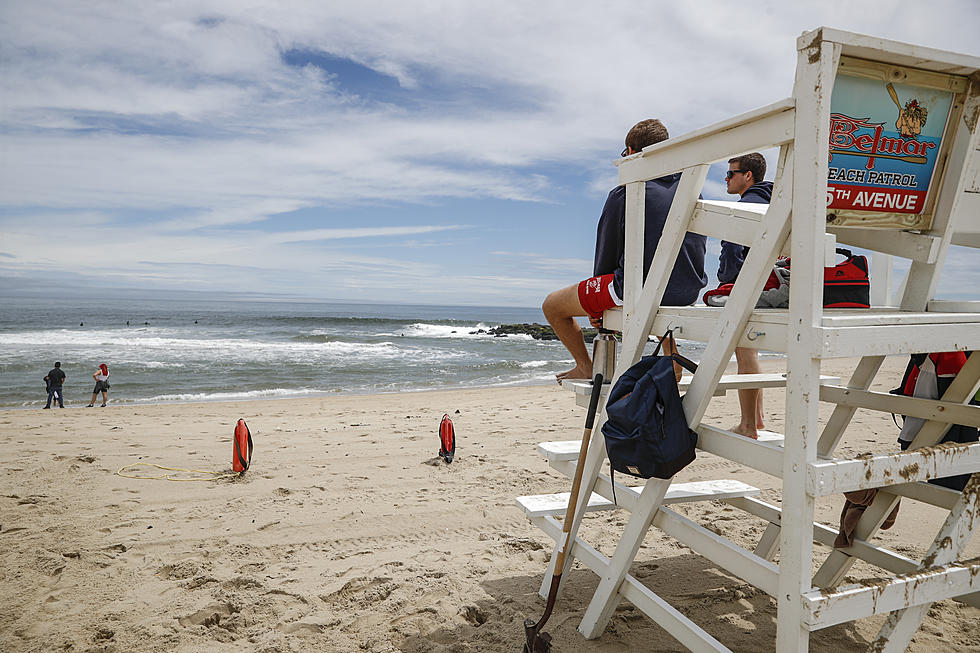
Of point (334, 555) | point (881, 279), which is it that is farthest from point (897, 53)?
point (334, 555)

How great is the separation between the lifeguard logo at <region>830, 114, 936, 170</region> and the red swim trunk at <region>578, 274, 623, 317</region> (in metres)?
1.20

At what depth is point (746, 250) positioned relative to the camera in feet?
11.5

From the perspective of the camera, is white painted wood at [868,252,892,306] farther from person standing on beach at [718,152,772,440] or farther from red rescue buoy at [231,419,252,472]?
red rescue buoy at [231,419,252,472]

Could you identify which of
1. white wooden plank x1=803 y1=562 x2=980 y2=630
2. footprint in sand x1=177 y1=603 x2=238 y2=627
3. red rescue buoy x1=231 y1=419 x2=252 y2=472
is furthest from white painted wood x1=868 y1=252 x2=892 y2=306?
red rescue buoy x1=231 y1=419 x2=252 y2=472

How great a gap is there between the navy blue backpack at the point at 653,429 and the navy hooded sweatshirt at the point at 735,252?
54.2 inches

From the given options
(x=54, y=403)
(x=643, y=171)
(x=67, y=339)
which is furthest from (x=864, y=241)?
(x=67, y=339)

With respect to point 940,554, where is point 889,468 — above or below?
above

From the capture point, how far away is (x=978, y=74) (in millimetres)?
1919

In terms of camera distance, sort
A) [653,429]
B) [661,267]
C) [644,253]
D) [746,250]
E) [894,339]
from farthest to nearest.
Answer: [746,250] → [644,253] → [661,267] → [653,429] → [894,339]

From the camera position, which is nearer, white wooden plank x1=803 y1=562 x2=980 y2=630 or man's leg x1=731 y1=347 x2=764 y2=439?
white wooden plank x1=803 y1=562 x2=980 y2=630

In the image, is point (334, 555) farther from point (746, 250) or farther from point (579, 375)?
point (746, 250)

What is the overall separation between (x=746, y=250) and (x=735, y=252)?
0.17 m

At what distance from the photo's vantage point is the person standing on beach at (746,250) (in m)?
3.34

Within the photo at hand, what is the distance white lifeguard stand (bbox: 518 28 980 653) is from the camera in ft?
5.64
